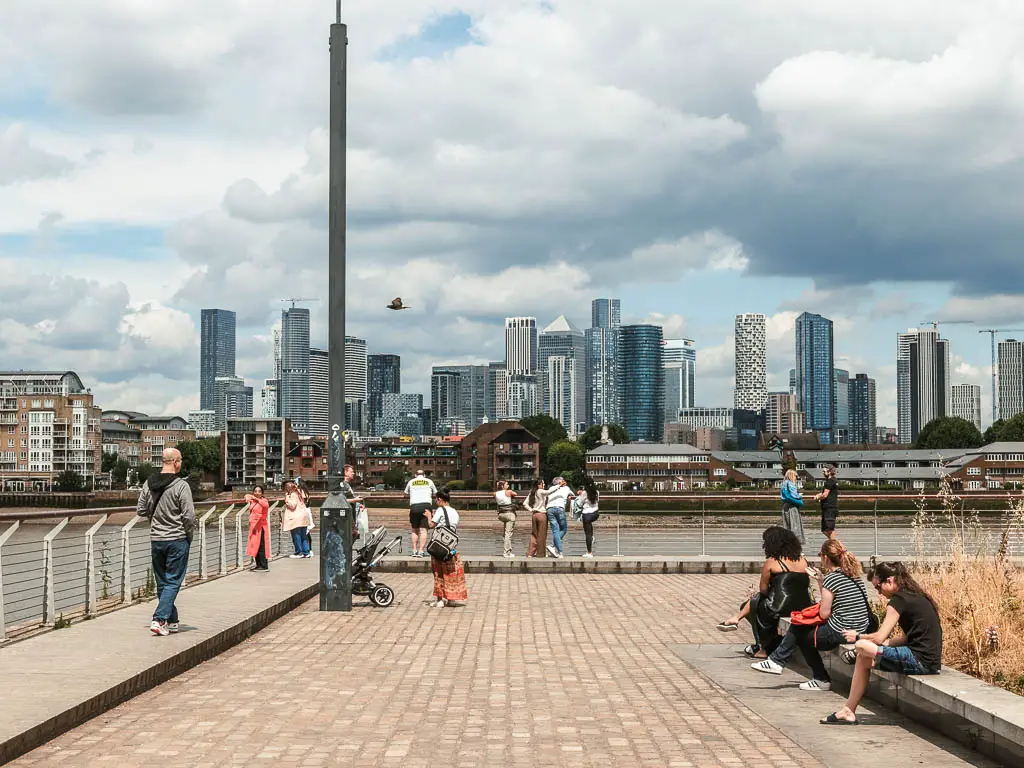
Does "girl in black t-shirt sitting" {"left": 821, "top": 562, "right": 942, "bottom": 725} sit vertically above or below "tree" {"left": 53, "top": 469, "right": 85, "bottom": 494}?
above

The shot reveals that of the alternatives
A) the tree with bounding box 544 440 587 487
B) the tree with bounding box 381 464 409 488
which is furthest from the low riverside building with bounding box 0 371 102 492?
the tree with bounding box 544 440 587 487

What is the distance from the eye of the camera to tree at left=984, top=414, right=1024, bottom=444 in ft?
559

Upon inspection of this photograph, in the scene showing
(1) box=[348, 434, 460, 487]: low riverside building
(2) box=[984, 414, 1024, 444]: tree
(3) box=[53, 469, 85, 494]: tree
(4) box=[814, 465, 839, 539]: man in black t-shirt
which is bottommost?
(3) box=[53, 469, 85, 494]: tree


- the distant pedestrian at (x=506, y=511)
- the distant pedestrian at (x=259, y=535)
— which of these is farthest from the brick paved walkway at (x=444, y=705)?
the distant pedestrian at (x=506, y=511)

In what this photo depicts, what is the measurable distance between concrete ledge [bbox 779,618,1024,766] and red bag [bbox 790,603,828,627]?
0.89 m

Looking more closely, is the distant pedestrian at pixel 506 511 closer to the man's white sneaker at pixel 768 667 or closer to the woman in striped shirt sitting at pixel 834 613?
the man's white sneaker at pixel 768 667

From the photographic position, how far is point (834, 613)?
10.5m

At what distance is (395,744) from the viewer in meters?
7.90

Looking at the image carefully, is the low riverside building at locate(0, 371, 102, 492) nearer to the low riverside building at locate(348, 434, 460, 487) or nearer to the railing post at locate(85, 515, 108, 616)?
the low riverside building at locate(348, 434, 460, 487)

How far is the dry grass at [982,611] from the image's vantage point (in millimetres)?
9445

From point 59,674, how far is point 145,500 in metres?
3.07

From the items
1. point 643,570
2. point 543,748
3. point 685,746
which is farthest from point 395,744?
point 643,570

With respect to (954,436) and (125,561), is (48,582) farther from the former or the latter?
(954,436)

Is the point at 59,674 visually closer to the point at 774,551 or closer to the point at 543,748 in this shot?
the point at 543,748
